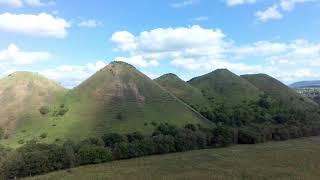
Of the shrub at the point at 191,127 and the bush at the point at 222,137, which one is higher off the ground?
the shrub at the point at 191,127

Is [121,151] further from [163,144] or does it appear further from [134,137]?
[163,144]

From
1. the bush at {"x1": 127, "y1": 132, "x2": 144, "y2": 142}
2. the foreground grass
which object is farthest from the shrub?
the bush at {"x1": 127, "y1": 132, "x2": 144, "y2": 142}

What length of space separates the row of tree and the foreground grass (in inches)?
209

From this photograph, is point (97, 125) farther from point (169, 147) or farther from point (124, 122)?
point (169, 147)

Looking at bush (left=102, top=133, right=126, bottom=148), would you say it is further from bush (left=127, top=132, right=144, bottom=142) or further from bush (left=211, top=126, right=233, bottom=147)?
bush (left=211, top=126, right=233, bottom=147)

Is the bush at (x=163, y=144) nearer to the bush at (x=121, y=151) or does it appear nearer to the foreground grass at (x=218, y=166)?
the foreground grass at (x=218, y=166)

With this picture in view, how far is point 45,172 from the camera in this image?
131 meters

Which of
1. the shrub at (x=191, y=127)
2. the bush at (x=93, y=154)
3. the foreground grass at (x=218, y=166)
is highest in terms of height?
the shrub at (x=191, y=127)

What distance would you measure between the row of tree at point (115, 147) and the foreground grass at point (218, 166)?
5.30m

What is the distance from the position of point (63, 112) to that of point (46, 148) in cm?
5990

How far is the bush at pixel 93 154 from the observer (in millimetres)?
142375

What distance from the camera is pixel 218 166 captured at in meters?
131

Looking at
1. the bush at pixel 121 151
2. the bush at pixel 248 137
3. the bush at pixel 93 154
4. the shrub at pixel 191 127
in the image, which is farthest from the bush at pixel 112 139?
the bush at pixel 248 137

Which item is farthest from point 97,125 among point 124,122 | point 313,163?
point 313,163
